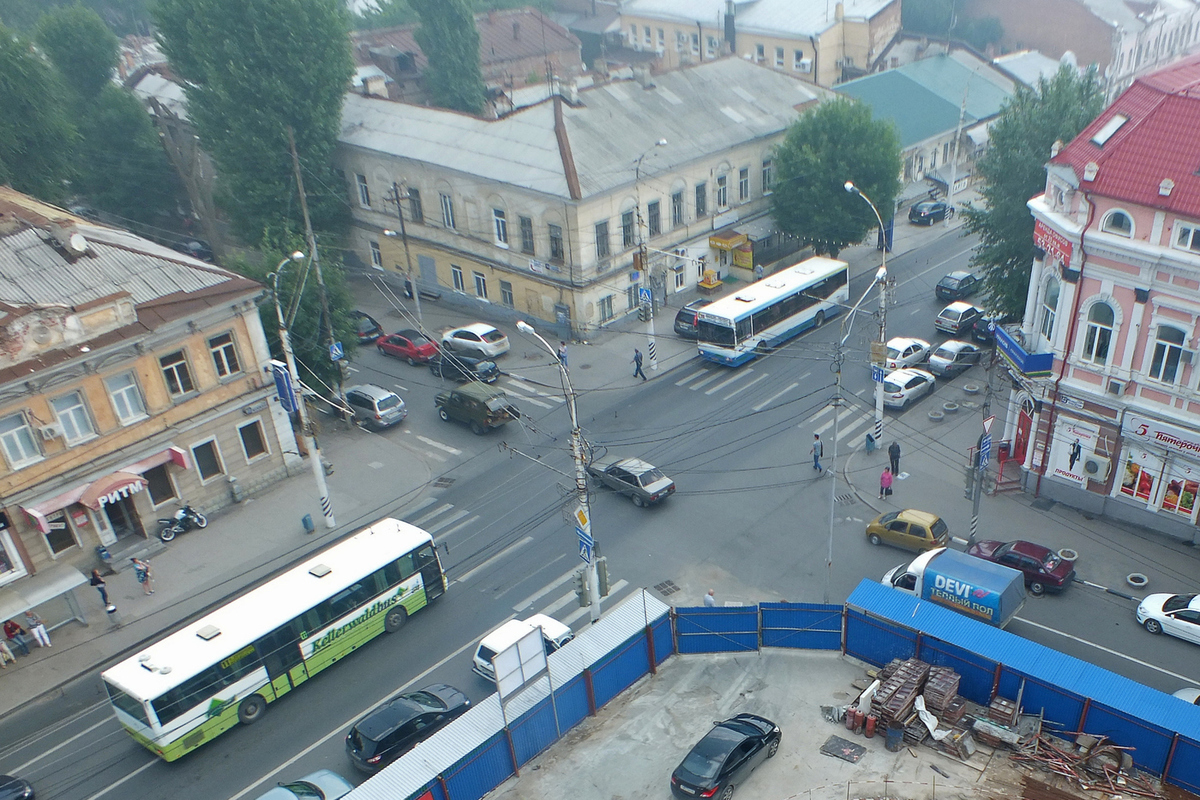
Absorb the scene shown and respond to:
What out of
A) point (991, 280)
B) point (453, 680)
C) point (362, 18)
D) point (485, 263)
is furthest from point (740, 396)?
point (362, 18)

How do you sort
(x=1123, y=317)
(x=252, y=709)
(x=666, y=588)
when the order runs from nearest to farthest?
(x=252, y=709) → (x=1123, y=317) → (x=666, y=588)

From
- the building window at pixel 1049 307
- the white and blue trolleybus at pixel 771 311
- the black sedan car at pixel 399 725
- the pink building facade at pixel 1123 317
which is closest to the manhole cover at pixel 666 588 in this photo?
the black sedan car at pixel 399 725

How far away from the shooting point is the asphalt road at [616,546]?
27.4 m

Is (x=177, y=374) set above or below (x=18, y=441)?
above

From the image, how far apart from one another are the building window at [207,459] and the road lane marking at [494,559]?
11630mm

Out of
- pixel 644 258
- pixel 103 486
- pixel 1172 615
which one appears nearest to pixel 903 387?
pixel 644 258

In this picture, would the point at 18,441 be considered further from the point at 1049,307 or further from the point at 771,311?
the point at 1049,307

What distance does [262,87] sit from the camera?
52.4 metres

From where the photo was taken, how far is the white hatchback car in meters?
48.7

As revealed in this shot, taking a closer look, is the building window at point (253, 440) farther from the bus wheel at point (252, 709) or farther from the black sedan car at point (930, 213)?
the black sedan car at point (930, 213)

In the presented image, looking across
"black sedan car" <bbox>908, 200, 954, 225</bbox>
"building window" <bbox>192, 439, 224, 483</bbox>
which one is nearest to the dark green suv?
"building window" <bbox>192, 439, 224, 483</bbox>

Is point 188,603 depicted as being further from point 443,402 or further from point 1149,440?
point 1149,440

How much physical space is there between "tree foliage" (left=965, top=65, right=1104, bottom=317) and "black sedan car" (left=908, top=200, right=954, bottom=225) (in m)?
22.4

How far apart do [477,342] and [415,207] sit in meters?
11.6
